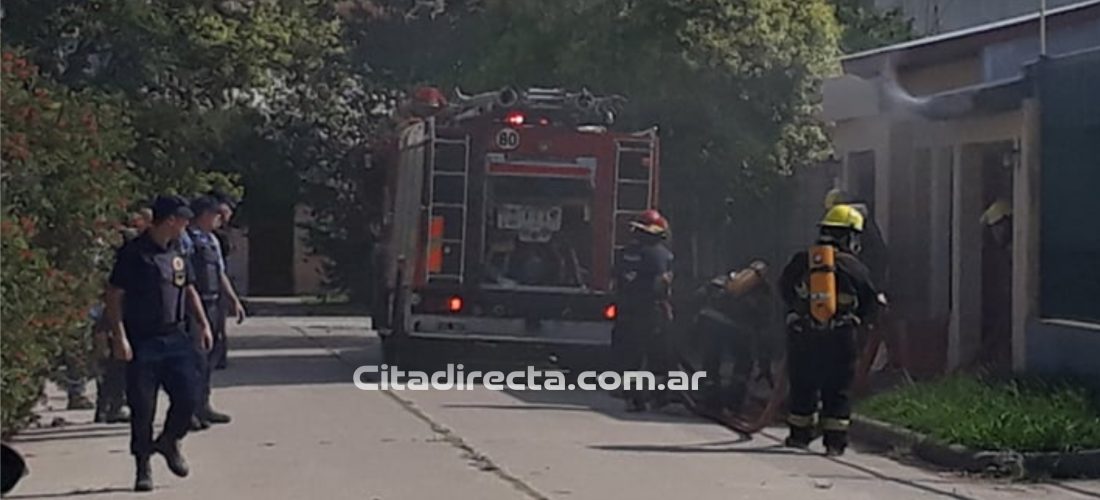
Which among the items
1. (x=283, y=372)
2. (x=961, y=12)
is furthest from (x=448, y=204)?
(x=961, y=12)

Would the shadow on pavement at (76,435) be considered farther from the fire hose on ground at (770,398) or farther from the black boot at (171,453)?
the fire hose on ground at (770,398)

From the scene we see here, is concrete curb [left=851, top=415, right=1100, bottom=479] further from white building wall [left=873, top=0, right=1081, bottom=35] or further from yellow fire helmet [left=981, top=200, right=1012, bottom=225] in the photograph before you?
white building wall [left=873, top=0, right=1081, bottom=35]

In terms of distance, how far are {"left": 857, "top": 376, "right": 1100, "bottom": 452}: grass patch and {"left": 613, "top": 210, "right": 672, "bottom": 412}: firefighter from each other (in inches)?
74.9

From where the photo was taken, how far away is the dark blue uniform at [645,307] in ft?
60.1

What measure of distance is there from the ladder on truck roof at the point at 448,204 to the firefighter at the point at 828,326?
6.78 metres

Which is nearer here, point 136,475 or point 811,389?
point 136,475

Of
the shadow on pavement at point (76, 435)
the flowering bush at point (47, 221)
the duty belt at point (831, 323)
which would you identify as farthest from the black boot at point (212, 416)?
the duty belt at point (831, 323)

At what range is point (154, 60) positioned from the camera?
25953 millimetres

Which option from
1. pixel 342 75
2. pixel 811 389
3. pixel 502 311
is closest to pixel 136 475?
pixel 811 389

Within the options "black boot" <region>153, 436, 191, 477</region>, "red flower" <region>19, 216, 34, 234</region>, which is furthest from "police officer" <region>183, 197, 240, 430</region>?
"black boot" <region>153, 436, 191, 477</region>

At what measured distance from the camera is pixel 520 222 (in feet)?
71.2

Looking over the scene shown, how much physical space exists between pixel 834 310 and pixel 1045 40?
273 inches

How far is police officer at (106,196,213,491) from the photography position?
12703 millimetres

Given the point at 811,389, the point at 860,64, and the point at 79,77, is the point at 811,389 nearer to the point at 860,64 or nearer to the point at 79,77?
the point at 860,64
